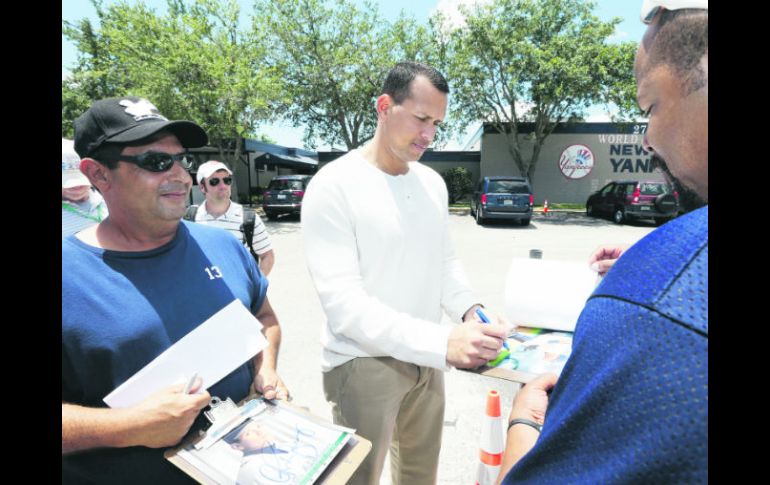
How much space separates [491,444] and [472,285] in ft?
15.2

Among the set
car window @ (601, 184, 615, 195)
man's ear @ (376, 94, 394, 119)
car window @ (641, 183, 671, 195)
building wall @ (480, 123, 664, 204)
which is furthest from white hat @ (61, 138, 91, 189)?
building wall @ (480, 123, 664, 204)

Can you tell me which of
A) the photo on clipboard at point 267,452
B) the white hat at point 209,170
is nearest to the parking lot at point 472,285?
the photo on clipboard at point 267,452

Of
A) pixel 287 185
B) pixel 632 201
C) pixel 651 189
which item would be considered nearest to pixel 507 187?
pixel 632 201

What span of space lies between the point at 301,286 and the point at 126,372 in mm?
5646

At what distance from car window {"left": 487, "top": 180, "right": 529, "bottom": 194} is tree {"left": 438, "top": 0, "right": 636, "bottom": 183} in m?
5.18

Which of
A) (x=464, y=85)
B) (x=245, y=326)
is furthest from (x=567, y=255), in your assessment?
(x=464, y=85)

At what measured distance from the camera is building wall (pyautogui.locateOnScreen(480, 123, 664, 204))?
70.2 feet

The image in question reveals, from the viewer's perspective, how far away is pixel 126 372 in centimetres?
133

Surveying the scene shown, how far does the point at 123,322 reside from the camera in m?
1.34

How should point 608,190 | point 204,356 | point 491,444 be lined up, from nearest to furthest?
point 204,356 < point 491,444 < point 608,190

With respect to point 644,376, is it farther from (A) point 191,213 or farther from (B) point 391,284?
(A) point 191,213

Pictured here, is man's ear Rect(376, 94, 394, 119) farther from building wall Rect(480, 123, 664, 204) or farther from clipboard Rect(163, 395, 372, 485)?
building wall Rect(480, 123, 664, 204)

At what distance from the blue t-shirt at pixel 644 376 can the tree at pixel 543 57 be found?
1818 centimetres
